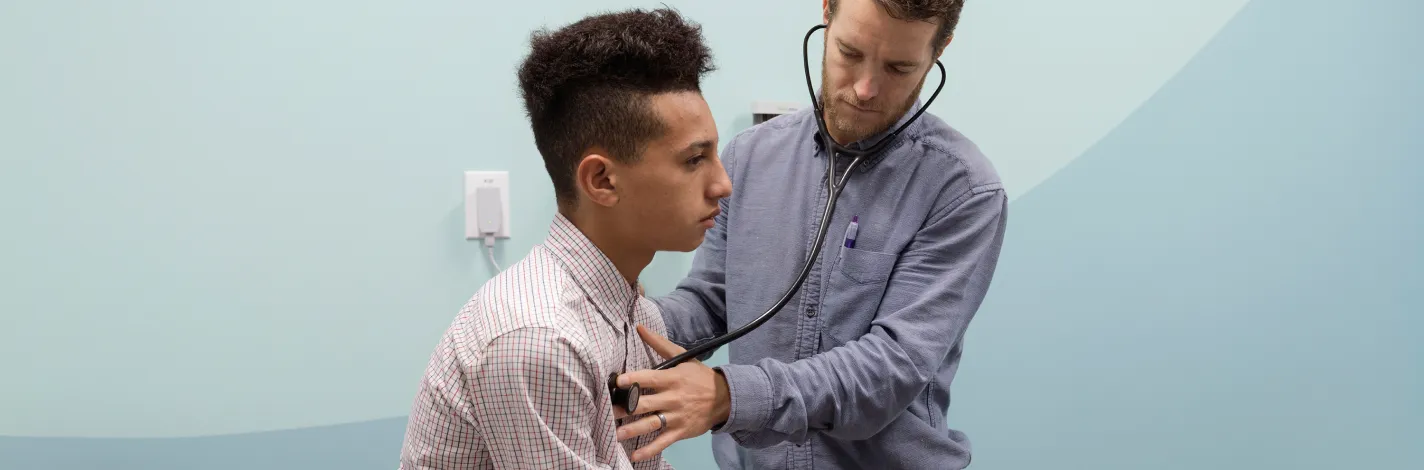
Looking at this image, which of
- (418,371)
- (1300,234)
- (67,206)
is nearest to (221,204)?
(67,206)

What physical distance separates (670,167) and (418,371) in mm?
957

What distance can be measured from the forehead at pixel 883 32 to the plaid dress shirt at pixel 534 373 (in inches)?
16.2

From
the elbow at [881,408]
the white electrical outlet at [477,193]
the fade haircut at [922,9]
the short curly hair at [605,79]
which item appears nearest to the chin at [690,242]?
the short curly hair at [605,79]

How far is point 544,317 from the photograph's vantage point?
912mm

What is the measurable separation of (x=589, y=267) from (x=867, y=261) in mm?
371

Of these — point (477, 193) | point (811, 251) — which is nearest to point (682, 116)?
point (811, 251)

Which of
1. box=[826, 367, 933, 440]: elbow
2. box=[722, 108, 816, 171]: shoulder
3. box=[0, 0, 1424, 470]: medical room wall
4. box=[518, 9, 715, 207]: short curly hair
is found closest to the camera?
box=[518, 9, 715, 207]: short curly hair

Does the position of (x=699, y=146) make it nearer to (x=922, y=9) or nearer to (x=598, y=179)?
(x=598, y=179)

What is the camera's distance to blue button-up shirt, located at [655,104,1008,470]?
113cm

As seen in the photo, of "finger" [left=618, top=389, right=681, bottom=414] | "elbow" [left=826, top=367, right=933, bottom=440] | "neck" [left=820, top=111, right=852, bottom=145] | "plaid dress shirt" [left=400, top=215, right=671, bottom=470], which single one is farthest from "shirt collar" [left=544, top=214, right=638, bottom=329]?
"neck" [left=820, top=111, right=852, bottom=145]

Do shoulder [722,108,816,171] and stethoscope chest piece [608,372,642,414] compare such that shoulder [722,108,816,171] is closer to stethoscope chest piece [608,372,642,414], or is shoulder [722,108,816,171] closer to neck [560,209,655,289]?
neck [560,209,655,289]

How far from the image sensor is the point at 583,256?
3.37ft

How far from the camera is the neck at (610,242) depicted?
1.04m

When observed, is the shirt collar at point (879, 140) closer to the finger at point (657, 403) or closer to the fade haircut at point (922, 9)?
the fade haircut at point (922, 9)
